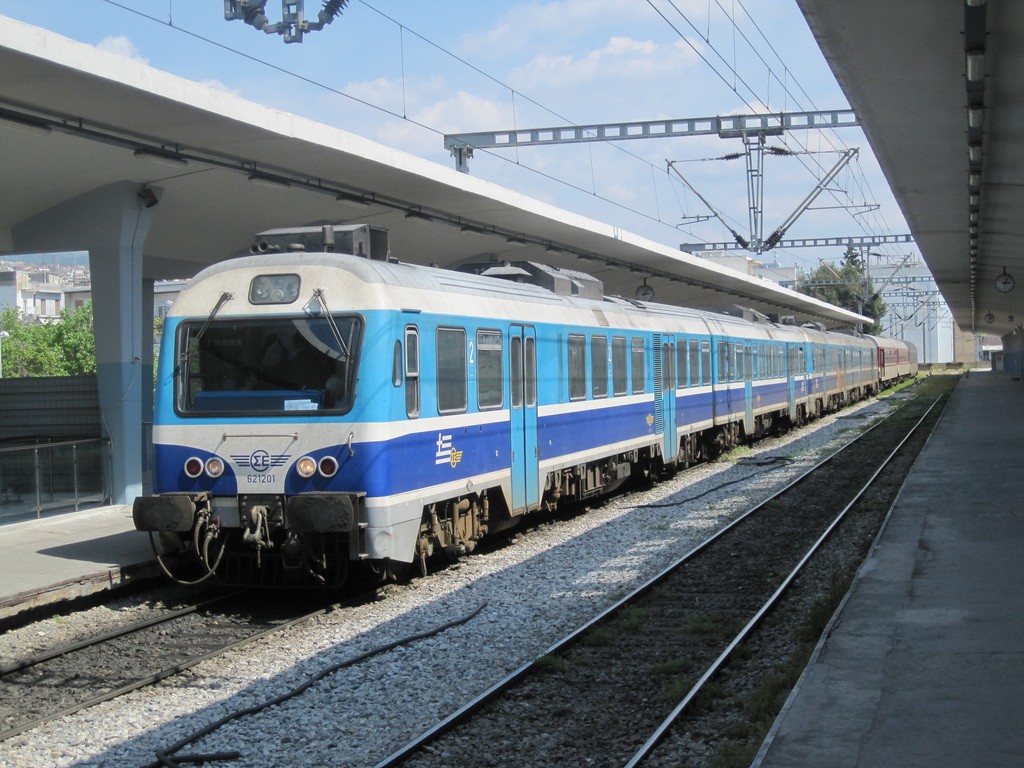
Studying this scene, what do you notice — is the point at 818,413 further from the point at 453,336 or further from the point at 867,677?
the point at 867,677

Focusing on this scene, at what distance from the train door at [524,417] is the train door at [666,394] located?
527 centimetres

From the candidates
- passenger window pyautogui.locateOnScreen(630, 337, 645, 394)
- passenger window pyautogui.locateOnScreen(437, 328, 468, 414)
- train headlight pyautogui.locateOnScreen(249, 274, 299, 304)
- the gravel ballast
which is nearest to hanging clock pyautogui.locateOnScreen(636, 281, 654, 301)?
passenger window pyautogui.locateOnScreen(630, 337, 645, 394)

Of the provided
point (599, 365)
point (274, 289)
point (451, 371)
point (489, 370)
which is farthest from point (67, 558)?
point (599, 365)

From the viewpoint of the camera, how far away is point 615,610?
30.9 ft

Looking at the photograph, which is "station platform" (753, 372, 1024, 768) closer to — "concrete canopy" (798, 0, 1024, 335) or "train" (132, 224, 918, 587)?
"train" (132, 224, 918, 587)

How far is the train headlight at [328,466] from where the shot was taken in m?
9.41

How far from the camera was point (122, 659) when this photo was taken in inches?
327

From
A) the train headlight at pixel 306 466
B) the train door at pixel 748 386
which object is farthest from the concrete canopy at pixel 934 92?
the train headlight at pixel 306 466

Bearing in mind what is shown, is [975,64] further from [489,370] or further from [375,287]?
[375,287]

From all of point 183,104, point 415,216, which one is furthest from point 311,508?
point 415,216

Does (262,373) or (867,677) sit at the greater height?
(262,373)

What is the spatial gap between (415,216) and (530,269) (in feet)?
12.6

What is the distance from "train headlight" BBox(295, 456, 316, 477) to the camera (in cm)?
945

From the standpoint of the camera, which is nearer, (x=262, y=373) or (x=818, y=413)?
(x=262, y=373)
